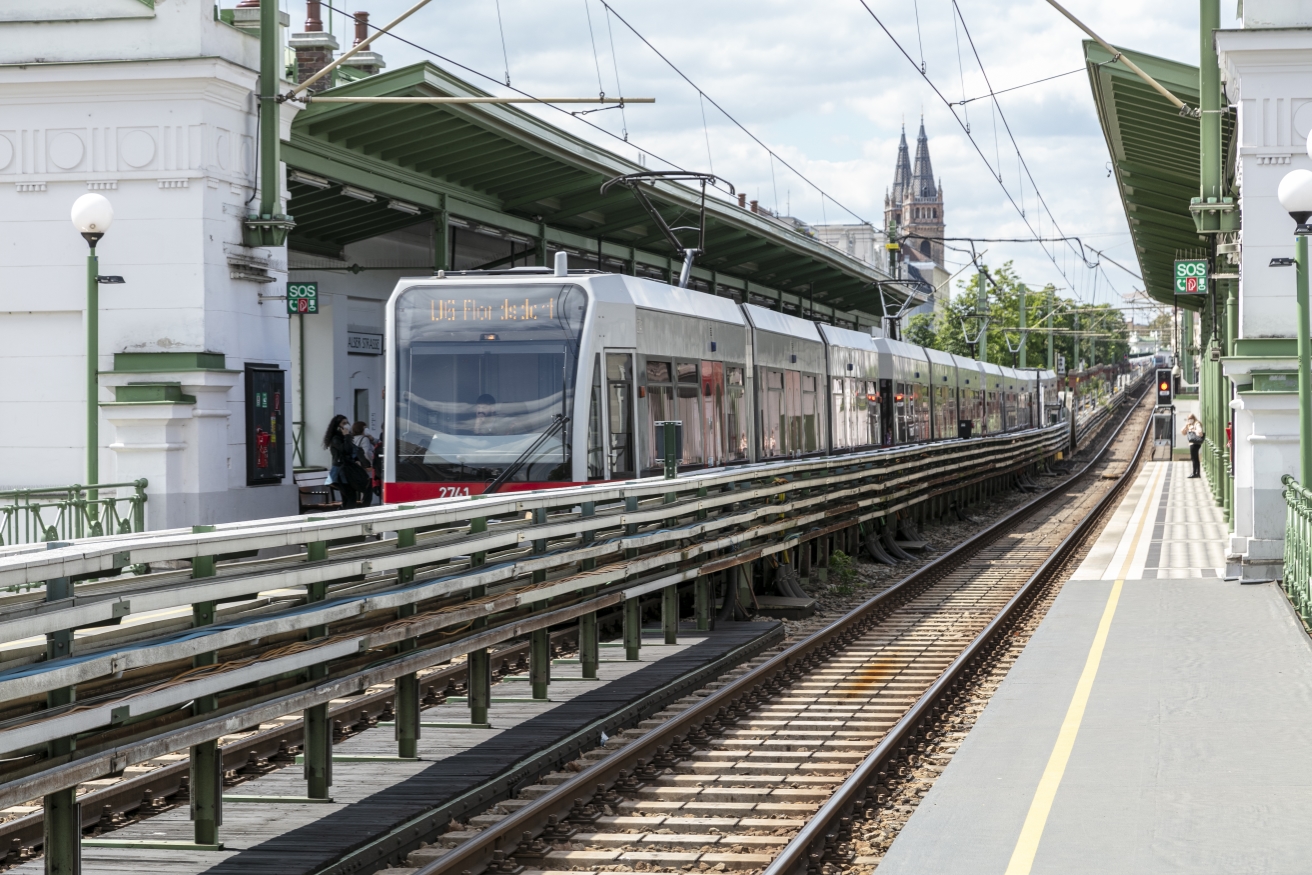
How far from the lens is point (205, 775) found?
685 cm

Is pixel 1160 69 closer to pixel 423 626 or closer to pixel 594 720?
pixel 594 720

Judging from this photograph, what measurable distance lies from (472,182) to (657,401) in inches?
396

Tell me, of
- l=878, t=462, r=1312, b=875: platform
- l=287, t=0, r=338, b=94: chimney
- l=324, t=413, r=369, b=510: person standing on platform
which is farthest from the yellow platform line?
l=287, t=0, r=338, b=94: chimney

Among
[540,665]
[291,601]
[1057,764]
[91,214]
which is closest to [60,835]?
[291,601]

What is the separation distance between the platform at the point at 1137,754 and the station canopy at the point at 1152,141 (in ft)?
26.5

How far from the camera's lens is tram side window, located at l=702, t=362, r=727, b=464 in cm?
1839

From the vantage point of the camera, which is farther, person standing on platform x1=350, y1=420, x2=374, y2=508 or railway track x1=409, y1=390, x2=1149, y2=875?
person standing on platform x1=350, y1=420, x2=374, y2=508

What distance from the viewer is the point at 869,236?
16312 centimetres

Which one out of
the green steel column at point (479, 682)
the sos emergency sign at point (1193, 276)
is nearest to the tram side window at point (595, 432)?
the green steel column at point (479, 682)

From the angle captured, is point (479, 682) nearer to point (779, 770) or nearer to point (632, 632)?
point (779, 770)

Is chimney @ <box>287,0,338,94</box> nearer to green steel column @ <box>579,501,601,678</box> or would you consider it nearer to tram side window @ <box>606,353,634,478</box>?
tram side window @ <box>606,353,634,478</box>

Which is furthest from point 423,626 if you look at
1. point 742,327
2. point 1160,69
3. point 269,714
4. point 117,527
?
point 1160,69

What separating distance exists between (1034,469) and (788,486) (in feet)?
119

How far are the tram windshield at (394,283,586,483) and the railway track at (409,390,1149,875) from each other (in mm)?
3066
